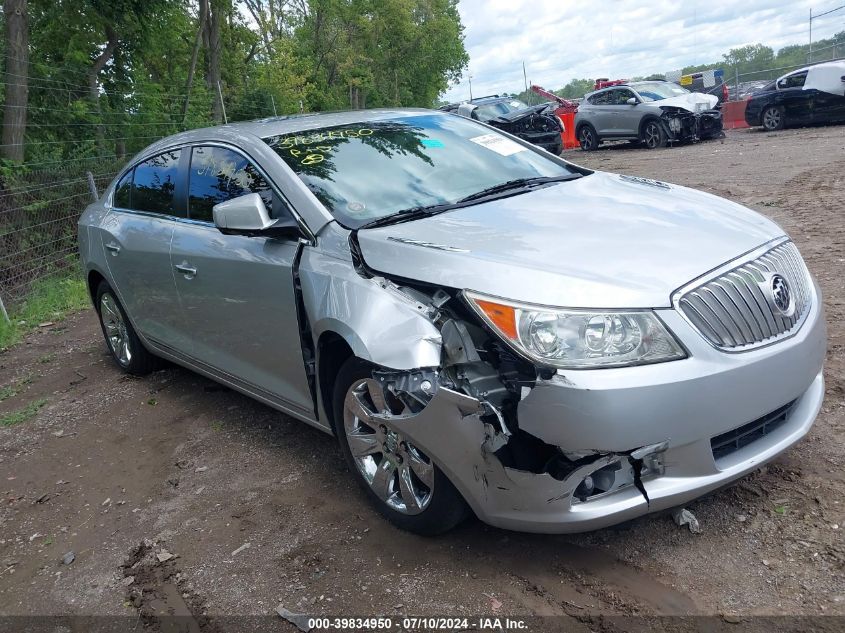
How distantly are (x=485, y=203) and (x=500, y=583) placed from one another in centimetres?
176

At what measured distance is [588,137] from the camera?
2070 cm

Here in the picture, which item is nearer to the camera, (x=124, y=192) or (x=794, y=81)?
(x=124, y=192)

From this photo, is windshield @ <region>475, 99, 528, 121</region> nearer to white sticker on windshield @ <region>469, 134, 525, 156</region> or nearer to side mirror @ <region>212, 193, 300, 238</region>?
white sticker on windshield @ <region>469, 134, 525, 156</region>

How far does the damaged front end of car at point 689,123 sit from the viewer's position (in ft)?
57.8

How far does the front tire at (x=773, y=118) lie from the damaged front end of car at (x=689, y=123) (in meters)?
1.65

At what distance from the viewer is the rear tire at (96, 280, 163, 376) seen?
19.4 ft

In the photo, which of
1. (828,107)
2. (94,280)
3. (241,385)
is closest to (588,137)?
(828,107)

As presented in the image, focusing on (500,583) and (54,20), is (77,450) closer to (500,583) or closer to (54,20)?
(500,583)

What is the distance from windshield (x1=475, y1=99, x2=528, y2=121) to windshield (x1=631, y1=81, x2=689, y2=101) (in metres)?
2.83

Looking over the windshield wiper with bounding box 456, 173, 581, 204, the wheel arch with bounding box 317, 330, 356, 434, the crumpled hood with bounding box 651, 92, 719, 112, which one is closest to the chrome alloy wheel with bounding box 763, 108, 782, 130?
the crumpled hood with bounding box 651, 92, 719, 112

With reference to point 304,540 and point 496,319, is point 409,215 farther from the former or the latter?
point 304,540

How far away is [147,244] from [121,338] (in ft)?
4.70

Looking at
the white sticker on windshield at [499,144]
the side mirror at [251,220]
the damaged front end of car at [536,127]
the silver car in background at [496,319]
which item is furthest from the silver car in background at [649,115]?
the side mirror at [251,220]

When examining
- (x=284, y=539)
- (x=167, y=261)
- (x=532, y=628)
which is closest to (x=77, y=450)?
(x=167, y=261)
